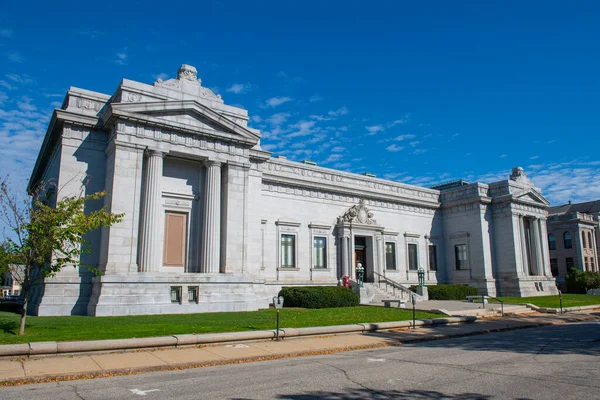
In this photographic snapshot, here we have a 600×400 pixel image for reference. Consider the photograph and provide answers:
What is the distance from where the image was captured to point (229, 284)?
988 inches

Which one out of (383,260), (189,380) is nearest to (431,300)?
(383,260)

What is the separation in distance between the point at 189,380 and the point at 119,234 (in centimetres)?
1492

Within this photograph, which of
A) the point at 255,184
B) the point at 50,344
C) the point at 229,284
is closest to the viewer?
the point at 50,344

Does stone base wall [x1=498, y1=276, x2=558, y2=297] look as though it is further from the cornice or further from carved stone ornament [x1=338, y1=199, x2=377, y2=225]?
carved stone ornament [x1=338, y1=199, x2=377, y2=225]

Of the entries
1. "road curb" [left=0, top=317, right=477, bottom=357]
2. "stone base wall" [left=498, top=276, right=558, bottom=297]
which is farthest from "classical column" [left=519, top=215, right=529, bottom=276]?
"road curb" [left=0, top=317, right=477, bottom=357]

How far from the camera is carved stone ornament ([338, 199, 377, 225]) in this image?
3597 centimetres

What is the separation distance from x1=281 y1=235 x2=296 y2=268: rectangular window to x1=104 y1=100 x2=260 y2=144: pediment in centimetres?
834

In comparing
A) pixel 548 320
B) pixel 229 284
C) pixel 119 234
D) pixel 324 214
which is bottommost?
pixel 548 320

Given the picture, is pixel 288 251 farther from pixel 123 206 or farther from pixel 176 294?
pixel 123 206

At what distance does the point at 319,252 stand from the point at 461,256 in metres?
15.4

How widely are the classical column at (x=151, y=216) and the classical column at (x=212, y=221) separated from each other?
2.45m

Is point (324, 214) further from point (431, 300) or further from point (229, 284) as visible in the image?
point (229, 284)

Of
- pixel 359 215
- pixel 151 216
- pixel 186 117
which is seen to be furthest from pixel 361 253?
pixel 151 216

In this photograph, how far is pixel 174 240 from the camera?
1016 inches
